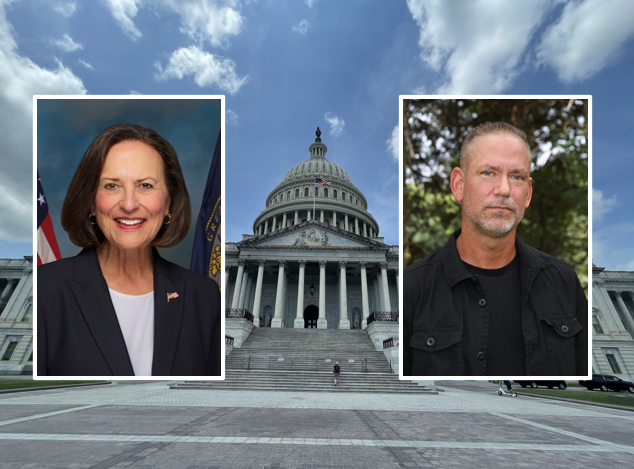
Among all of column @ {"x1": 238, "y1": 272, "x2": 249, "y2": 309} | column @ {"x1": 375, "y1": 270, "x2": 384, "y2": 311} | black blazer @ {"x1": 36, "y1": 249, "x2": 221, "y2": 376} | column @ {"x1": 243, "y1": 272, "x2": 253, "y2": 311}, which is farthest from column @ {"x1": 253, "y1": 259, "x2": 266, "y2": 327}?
black blazer @ {"x1": 36, "y1": 249, "x2": 221, "y2": 376}

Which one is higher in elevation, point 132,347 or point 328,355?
point 132,347

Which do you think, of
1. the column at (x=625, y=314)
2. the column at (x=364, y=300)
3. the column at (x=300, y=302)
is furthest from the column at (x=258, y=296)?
the column at (x=625, y=314)

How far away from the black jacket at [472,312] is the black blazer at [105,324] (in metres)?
4.66

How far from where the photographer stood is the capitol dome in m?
70.7

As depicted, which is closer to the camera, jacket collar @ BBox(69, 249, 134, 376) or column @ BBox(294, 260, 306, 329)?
jacket collar @ BBox(69, 249, 134, 376)

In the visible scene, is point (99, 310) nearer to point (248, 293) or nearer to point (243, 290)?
point (243, 290)

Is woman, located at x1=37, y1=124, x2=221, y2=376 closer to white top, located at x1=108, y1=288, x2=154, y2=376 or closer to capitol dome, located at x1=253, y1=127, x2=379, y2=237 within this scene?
white top, located at x1=108, y1=288, x2=154, y2=376

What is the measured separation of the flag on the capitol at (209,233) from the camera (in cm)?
855

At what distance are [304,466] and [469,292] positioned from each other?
5.23 m

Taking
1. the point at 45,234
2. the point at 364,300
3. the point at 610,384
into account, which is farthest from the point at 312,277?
the point at 45,234

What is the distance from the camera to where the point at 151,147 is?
26.8ft

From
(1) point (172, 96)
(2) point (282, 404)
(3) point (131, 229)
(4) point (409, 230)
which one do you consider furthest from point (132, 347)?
(2) point (282, 404)

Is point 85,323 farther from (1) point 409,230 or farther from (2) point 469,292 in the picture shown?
(2) point 469,292

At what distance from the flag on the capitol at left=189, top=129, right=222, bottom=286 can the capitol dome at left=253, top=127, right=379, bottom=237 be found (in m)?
55.6
